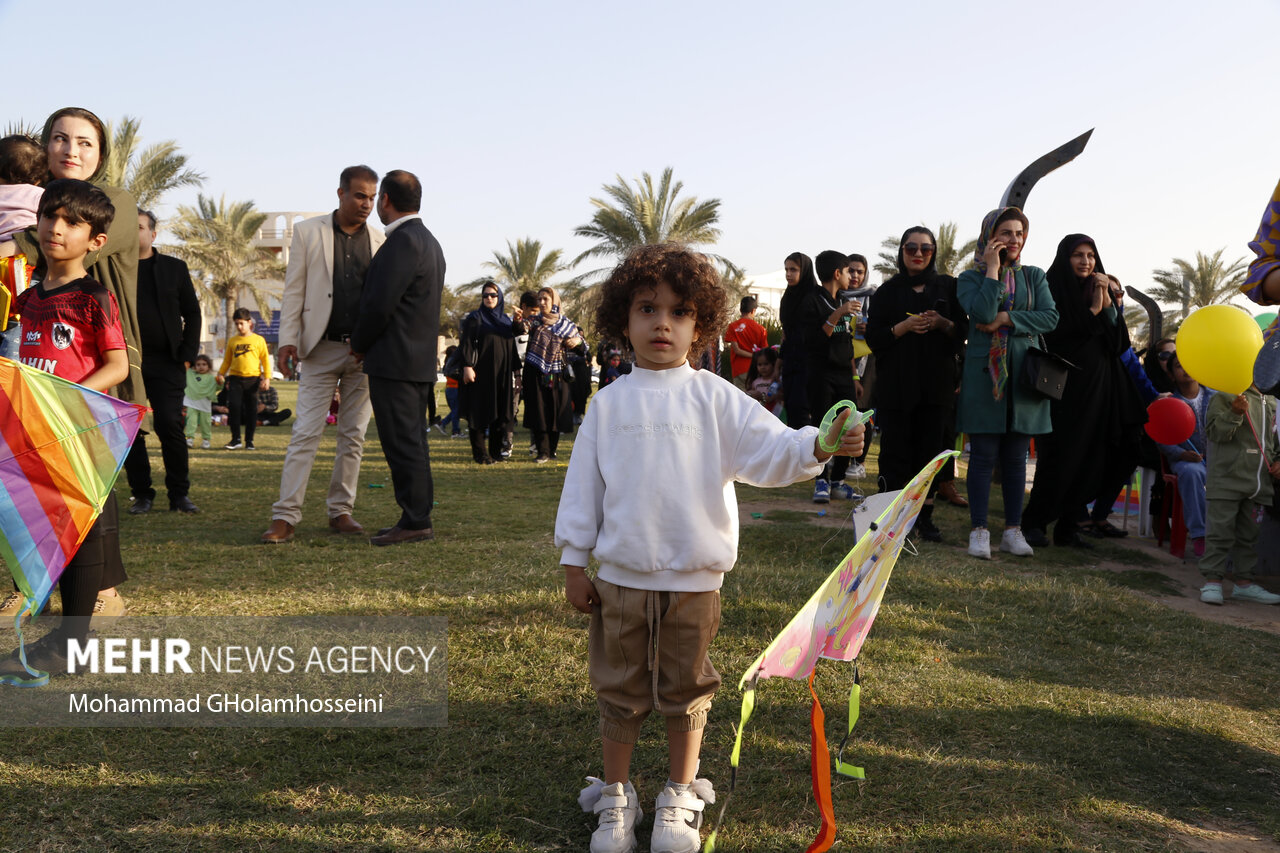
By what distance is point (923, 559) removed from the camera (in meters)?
5.62

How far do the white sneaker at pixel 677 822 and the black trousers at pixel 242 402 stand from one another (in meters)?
10.8

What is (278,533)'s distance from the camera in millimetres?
5488

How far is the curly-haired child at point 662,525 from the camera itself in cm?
237

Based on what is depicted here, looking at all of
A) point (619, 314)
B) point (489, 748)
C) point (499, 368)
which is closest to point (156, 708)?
point (489, 748)

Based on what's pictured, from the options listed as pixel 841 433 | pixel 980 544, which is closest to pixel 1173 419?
pixel 980 544

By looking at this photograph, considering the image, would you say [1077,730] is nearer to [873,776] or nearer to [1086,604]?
[873,776]

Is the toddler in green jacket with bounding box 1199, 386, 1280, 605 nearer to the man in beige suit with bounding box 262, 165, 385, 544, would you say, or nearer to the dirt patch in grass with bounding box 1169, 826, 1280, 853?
the dirt patch in grass with bounding box 1169, 826, 1280, 853

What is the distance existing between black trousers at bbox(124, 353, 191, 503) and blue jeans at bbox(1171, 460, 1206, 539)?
269 inches

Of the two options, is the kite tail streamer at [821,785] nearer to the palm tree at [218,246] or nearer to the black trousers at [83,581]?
the black trousers at [83,581]

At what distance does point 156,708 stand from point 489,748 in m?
1.14

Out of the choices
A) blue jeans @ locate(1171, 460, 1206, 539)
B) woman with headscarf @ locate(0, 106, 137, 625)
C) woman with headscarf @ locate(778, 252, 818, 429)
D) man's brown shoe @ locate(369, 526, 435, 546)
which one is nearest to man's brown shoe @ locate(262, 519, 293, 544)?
man's brown shoe @ locate(369, 526, 435, 546)

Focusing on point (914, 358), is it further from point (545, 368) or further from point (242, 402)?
point (242, 402)

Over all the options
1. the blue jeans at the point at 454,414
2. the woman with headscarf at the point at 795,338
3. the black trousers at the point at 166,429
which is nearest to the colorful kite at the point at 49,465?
the black trousers at the point at 166,429

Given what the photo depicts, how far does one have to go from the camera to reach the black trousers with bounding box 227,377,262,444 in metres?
11.9
